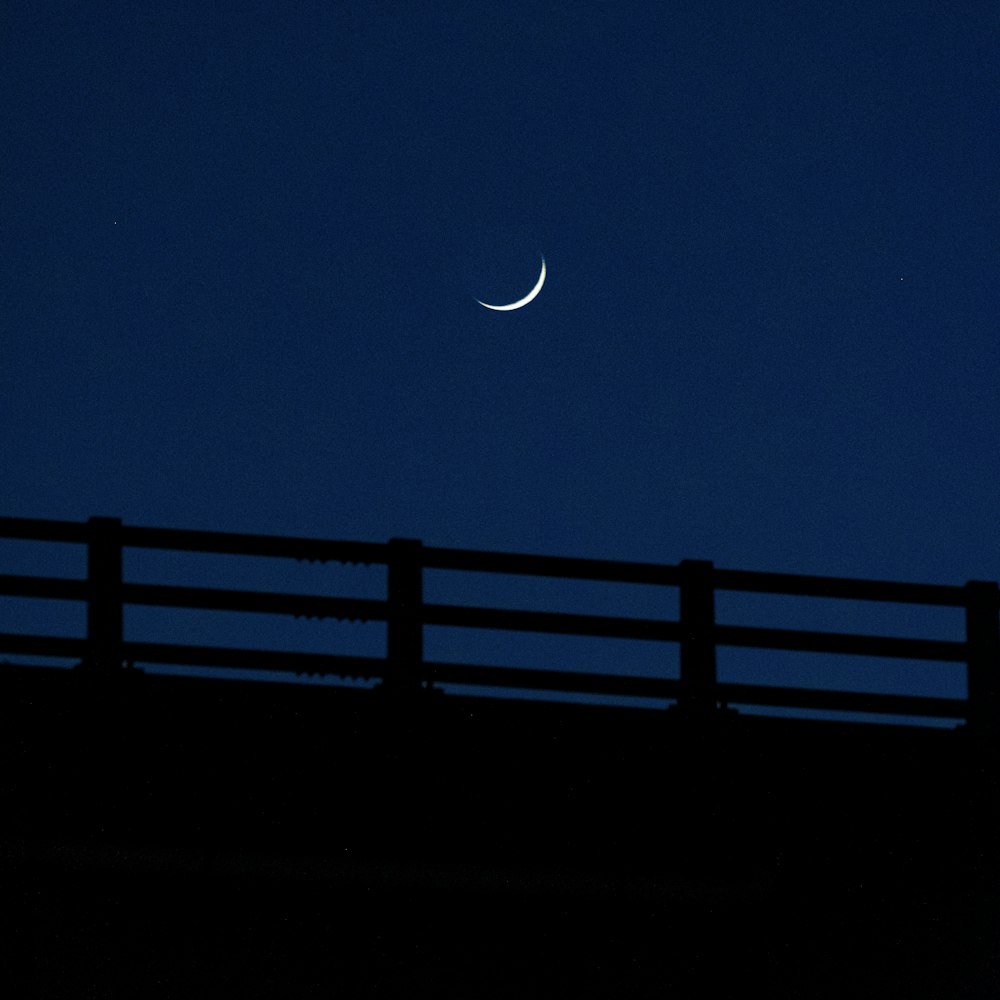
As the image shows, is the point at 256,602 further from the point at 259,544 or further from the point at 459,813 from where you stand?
the point at 459,813

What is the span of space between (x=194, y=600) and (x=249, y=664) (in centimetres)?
43

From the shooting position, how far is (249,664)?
8.42 metres

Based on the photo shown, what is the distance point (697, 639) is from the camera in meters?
8.83

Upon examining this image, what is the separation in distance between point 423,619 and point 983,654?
3.06m

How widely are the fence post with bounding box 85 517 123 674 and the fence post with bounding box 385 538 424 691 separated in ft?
4.40

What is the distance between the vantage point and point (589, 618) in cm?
889

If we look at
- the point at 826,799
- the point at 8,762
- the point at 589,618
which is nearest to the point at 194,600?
the point at 8,762

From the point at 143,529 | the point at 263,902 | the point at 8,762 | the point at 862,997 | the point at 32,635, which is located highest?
the point at 143,529

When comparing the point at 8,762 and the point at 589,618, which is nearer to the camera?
the point at 8,762

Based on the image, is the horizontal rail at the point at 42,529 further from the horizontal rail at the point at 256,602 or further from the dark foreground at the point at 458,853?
the dark foreground at the point at 458,853

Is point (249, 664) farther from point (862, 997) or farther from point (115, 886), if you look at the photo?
point (862, 997)

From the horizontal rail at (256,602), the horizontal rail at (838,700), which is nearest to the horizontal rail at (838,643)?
the horizontal rail at (838,700)

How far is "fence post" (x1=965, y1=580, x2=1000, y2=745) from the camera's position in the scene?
9070 mm

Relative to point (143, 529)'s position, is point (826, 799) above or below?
below
